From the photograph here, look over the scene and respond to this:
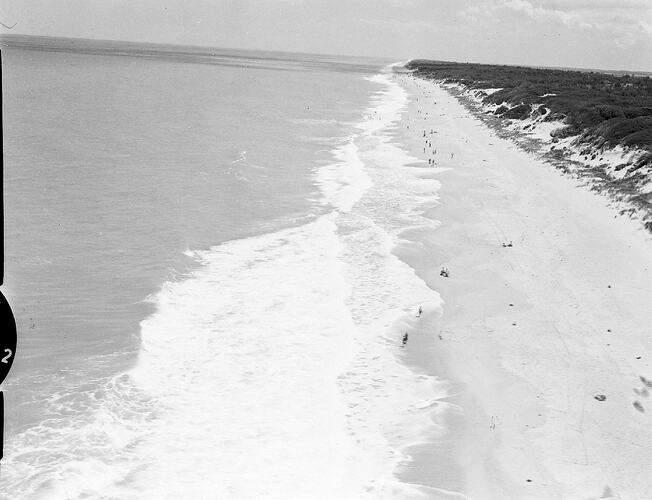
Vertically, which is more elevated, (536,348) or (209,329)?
(536,348)

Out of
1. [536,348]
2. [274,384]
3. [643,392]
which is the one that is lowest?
[274,384]

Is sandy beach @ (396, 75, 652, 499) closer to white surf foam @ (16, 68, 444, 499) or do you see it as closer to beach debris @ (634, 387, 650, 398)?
beach debris @ (634, 387, 650, 398)

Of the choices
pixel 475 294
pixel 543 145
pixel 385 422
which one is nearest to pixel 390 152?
pixel 543 145

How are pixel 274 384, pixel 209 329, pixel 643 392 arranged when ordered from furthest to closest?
1. pixel 209 329
2. pixel 274 384
3. pixel 643 392

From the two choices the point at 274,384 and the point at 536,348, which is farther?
the point at 536,348

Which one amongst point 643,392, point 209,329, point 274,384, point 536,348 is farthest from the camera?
point 209,329

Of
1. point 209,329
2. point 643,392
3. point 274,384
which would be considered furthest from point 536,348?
point 209,329

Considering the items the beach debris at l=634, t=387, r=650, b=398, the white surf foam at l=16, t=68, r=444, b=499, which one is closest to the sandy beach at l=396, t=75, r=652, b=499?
the beach debris at l=634, t=387, r=650, b=398

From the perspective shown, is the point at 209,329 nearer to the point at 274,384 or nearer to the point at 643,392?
the point at 274,384
